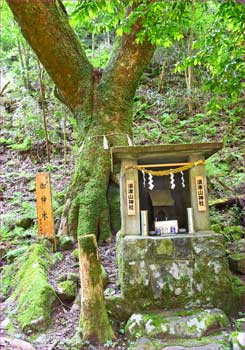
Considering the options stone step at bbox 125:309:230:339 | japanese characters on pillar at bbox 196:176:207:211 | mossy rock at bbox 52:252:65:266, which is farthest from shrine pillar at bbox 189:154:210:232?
mossy rock at bbox 52:252:65:266

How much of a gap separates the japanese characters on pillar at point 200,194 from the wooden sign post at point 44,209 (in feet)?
9.16

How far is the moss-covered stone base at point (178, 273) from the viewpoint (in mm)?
4281

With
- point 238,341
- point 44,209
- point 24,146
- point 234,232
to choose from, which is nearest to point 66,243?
point 44,209

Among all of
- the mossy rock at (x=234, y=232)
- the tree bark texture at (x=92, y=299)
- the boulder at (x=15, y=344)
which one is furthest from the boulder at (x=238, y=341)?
the mossy rock at (x=234, y=232)

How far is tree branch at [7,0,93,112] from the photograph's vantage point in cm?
589

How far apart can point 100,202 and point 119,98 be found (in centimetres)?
238

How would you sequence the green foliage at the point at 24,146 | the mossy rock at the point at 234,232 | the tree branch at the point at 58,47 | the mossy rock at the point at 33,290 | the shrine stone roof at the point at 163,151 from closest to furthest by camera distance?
the mossy rock at the point at 33,290
the shrine stone roof at the point at 163,151
the tree branch at the point at 58,47
the mossy rock at the point at 234,232
the green foliage at the point at 24,146

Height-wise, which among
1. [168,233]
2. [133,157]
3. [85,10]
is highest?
[85,10]

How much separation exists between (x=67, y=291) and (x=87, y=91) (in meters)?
4.20

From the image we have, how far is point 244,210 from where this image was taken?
7.24 meters

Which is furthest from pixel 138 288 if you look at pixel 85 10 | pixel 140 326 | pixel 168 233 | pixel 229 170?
pixel 229 170

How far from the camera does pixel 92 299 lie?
384 cm

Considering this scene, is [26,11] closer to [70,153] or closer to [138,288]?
[138,288]

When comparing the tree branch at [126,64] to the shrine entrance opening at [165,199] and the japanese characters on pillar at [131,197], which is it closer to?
the shrine entrance opening at [165,199]
